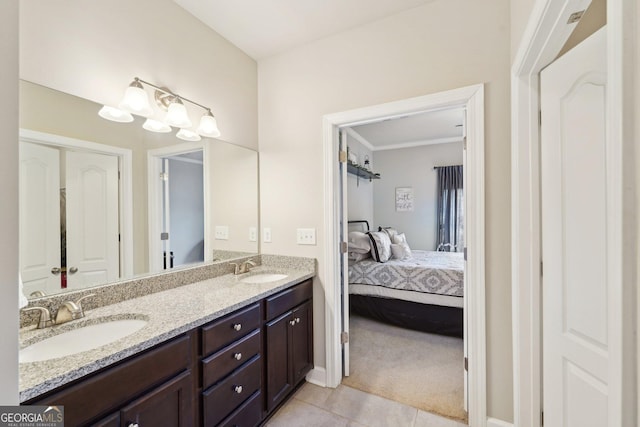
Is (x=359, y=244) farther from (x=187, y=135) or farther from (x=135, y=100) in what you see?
(x=135, y=100)

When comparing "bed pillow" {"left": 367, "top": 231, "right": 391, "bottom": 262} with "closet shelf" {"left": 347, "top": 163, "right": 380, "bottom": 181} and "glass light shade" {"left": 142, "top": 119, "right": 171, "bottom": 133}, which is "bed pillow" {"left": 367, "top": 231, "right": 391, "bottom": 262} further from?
"glass light shade" {"left": 142, "top": 119, "right": 171, "bottom": 133}

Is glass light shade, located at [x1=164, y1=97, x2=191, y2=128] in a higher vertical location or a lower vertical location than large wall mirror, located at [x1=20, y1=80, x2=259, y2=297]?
higher

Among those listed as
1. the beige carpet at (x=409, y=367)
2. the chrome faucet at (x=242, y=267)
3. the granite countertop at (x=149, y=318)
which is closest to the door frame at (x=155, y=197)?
the granite countertop at (x=149, y=318)

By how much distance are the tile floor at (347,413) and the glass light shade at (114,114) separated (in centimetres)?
200

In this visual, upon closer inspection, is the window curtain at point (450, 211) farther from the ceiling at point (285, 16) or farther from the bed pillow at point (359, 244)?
the ceiling at point (285, 16)

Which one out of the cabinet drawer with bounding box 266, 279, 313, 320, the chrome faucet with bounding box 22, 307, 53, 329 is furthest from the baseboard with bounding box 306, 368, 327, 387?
the chrome faucet with bounding box 22, 307, 53, 329

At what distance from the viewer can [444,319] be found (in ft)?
9.21

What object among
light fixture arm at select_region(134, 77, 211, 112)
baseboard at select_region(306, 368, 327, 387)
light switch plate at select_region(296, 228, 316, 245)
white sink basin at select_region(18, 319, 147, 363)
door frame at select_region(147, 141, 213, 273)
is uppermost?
light fixture arm at select_region(134, 77, 211, 112)

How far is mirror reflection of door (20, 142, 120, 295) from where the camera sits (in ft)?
3.84

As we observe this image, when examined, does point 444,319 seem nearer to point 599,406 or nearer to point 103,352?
point 599,406

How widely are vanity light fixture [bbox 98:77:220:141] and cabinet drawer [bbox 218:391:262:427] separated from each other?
1.67 meters

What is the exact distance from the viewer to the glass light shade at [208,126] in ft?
6.11

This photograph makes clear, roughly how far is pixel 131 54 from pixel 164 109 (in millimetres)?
311

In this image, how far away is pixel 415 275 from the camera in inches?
116
